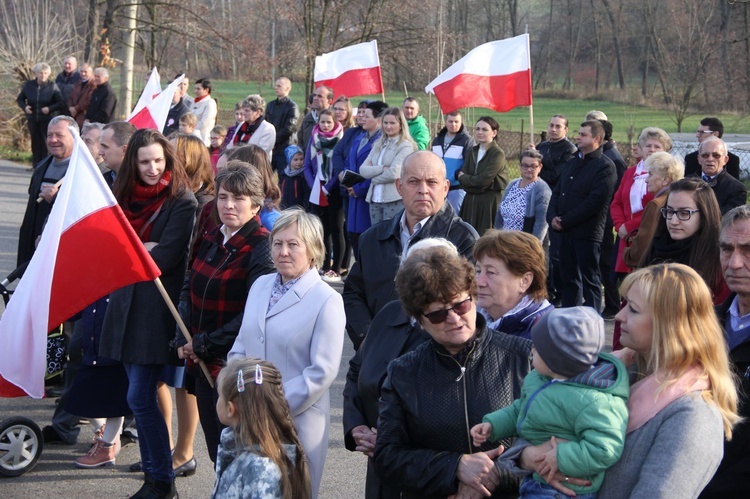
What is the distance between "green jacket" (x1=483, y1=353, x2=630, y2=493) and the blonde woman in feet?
22.8

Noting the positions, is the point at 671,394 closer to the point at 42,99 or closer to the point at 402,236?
the point at 402,236

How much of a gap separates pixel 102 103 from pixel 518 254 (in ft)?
52.2

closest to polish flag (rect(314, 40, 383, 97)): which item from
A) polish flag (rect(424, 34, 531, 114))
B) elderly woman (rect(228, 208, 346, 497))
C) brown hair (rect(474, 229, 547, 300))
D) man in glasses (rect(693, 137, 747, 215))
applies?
polish flag (rect(424, 34, 531, 114))

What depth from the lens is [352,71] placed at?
12672 millimetres

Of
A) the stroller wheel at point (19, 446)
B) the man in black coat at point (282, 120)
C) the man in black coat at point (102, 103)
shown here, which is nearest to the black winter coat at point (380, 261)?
the stroller wheel at point (19, 446)

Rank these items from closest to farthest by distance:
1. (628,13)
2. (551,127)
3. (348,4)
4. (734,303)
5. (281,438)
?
(281,438) → (734,303) → (551,127) → (348,4) → (628,13)

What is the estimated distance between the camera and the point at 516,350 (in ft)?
10.3

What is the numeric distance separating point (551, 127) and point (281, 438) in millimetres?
7935

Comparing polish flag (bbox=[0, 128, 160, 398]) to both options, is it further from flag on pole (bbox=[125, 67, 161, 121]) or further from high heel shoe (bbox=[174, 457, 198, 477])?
flag on pole (bbox=[125, 67, 161, 121])

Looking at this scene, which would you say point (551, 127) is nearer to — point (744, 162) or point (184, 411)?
point (184, 411)

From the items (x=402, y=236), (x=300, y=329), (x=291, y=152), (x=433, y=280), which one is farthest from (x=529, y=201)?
(x=433, y=280)

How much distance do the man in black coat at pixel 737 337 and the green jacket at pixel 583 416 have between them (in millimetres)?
749

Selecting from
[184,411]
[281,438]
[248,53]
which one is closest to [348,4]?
[248,53]

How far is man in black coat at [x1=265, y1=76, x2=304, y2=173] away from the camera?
13766mm
